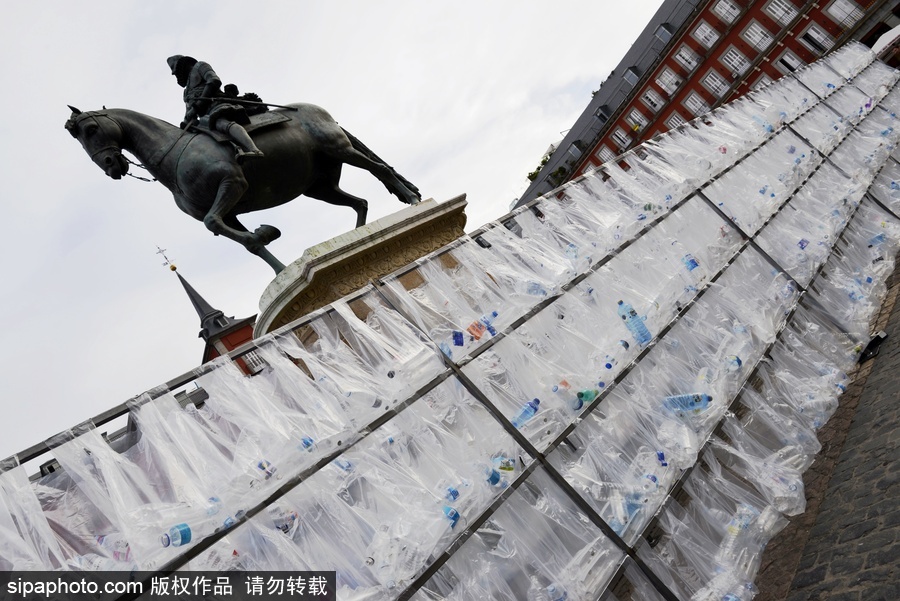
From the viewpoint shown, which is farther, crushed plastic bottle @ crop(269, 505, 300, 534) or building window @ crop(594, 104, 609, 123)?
building window @ crop(594, 104, 609, 123)

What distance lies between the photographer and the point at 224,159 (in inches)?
300

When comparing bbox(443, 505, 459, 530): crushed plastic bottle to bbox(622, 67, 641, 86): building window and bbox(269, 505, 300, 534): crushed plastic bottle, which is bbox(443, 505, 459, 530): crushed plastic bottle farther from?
bbox(622, 67, 641, 86): building window

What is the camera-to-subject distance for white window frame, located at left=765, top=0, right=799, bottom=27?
3622cm

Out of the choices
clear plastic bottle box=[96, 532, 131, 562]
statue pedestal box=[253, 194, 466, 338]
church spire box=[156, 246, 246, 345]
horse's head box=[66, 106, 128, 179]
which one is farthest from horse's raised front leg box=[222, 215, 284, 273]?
church spire box=[156, 246, 246, 345]

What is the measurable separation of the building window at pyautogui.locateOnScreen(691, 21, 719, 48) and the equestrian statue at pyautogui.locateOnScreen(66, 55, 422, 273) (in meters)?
38.4

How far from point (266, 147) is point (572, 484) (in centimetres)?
591

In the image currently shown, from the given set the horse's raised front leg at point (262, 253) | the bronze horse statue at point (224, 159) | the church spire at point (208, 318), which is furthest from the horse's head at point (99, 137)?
the church spire at point (208, 318)

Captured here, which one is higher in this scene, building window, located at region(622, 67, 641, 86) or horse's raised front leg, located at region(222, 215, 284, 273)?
building window, located at region(622, 67, 641, 86)

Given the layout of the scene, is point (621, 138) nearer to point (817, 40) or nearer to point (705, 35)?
point (705, 35)

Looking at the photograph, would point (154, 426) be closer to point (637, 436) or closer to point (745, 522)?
point (637, 436)

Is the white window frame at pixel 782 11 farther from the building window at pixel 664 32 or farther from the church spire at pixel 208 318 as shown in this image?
the church spire at pixel 208 318

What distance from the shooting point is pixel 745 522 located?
5.65 m

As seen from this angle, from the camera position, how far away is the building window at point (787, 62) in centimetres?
3678

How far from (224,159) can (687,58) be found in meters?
41.1
